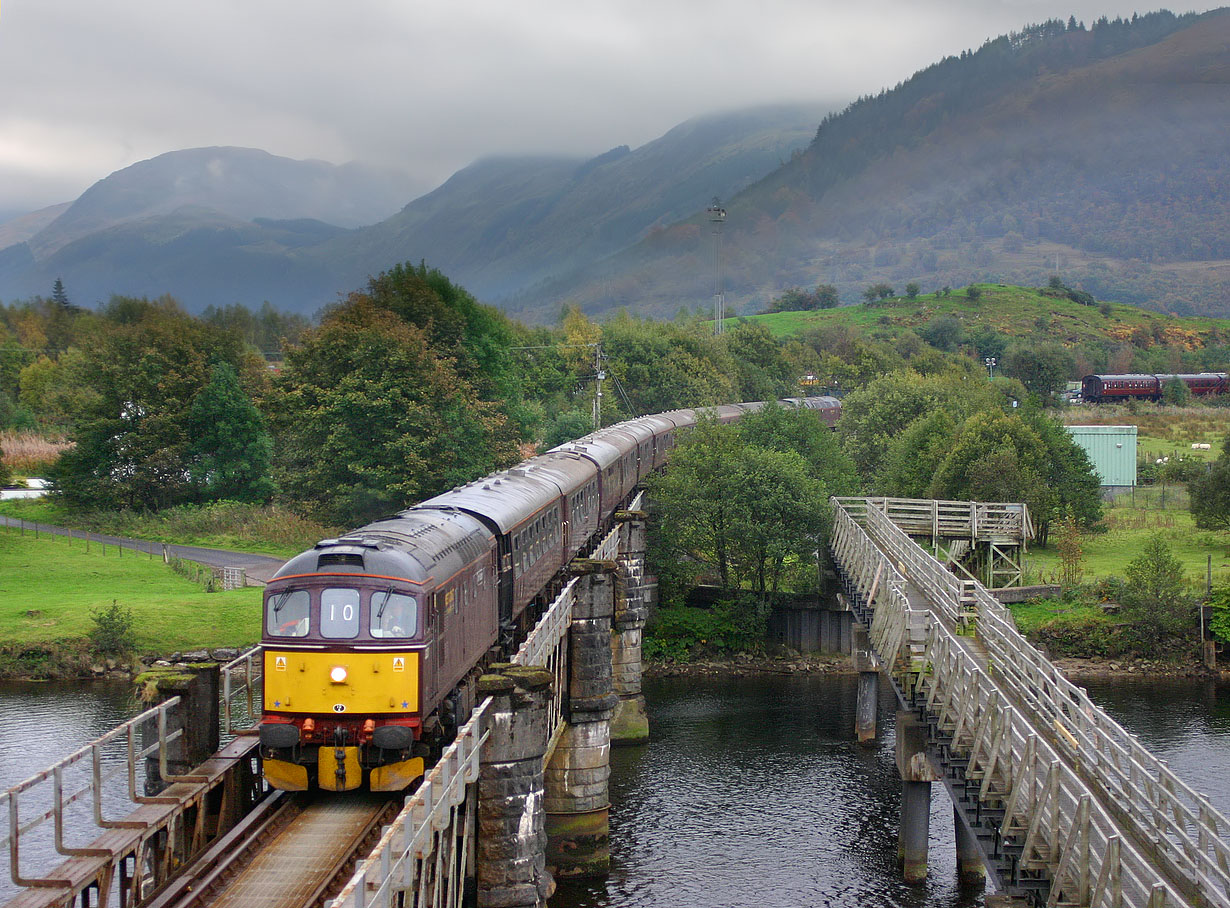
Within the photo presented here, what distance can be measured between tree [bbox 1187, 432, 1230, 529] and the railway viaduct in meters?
37.3

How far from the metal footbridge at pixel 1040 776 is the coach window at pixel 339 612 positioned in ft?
35.7

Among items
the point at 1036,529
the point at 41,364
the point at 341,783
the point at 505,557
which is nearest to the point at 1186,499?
the point at 1036,529

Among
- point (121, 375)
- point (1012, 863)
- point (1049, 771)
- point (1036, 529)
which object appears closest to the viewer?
point (1049, 771)

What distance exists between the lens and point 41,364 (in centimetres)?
11856

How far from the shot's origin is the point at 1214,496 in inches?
2584

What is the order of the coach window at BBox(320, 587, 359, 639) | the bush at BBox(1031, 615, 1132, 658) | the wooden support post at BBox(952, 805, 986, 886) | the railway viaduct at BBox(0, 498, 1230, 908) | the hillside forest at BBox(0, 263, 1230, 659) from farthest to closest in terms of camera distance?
the hillside forest at BBox(0, 263, 1230, 659)
the bush at BBox(1031, 615, 1132, 658)
the wooden support post at BBox(952, 805, 986, 886)
the coach window at BBox(320, 587, 359, 639)
the railway viaduct at BBox(0, 498, 1230, 908)

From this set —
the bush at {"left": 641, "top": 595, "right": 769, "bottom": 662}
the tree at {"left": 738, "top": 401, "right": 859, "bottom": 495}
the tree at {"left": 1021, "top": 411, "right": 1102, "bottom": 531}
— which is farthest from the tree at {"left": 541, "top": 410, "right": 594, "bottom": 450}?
the tree at {"left": 1021, "top": 411, "right": 1102, "bottom": 531}

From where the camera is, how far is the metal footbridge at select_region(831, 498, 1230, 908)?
16078 mm

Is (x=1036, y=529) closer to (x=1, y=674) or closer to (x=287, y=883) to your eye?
(x=1, y=674)

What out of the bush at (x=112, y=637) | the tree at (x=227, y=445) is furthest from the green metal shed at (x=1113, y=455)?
the bush at (x=112, y=637)

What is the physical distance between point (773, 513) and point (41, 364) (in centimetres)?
8780

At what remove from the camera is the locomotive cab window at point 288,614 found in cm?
2061

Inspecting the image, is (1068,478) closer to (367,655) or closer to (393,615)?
(393,615)

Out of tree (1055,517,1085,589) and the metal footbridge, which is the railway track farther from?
tree (1055,517,1085,589)
